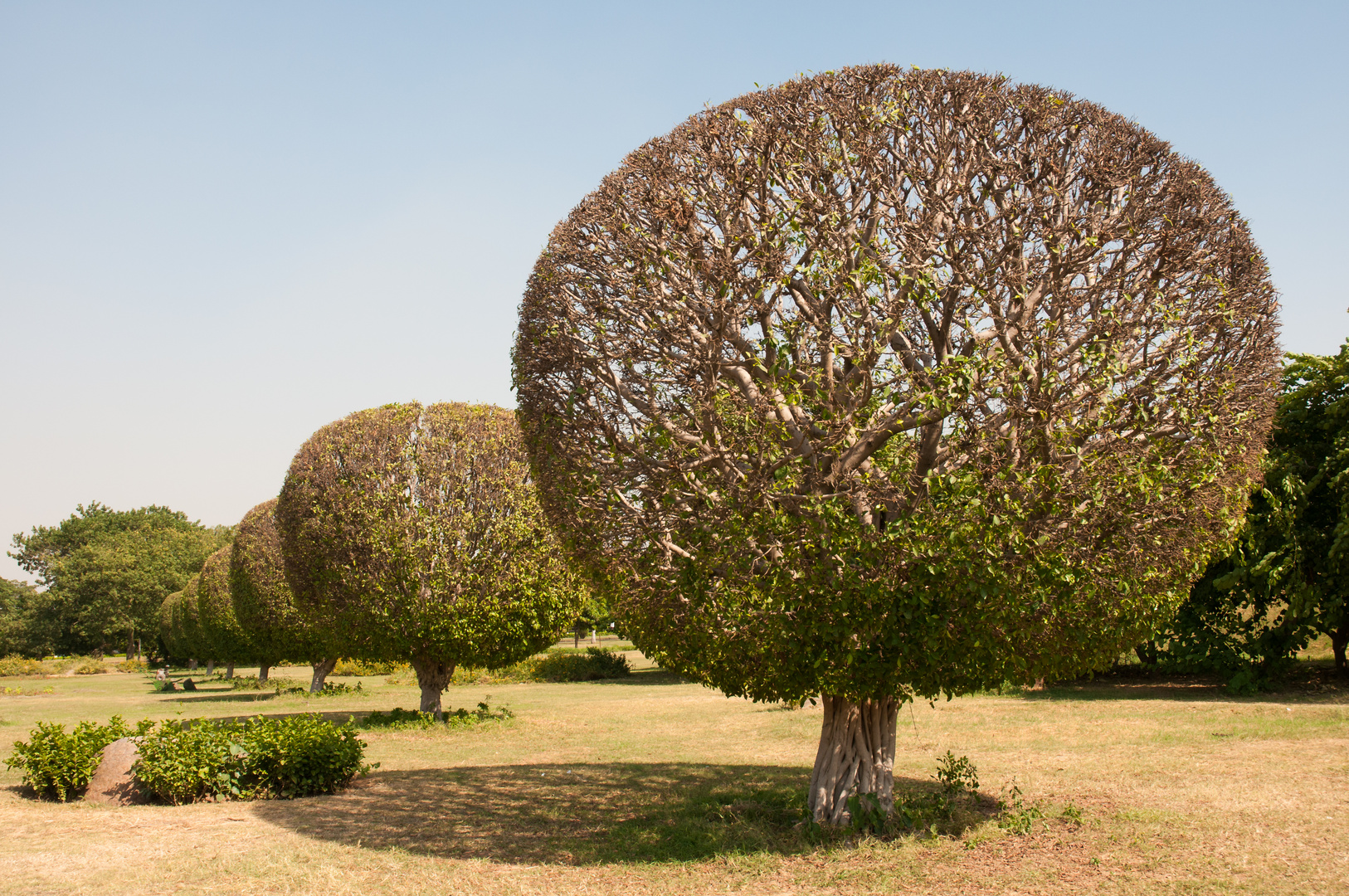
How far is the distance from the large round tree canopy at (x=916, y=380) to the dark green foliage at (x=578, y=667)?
29.9 metres

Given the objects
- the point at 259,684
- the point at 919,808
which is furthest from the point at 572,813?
the point at 259,684

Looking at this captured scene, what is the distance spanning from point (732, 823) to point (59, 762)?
9.35m

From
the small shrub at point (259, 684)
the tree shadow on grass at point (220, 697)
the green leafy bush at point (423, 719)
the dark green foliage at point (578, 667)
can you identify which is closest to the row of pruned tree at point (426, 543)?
the green leafy bush at point (423, 719)

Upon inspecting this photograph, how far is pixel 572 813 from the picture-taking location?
1072 cm

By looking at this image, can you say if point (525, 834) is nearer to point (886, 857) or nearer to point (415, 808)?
point (415, 808)

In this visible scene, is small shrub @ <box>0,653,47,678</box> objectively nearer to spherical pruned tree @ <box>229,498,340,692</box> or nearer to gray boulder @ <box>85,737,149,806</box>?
spherical pruned tree @ <box>229,498,340,692</box>

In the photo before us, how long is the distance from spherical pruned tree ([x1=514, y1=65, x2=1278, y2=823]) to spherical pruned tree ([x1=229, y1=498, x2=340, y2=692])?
22762 mm

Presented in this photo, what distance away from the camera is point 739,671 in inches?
328

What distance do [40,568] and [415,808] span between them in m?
94.5

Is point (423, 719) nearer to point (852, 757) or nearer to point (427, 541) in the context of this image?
point (427, 541)

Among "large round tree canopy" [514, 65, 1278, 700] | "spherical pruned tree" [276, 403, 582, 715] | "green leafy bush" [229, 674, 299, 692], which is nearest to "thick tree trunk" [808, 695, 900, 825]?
"large round tree canopy" [514, 65, 1278, 700]

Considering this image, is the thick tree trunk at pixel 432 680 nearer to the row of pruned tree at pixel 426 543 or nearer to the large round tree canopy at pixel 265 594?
the row of pruned tree at pixel 426 543

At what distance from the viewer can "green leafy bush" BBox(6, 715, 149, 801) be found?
466 inches

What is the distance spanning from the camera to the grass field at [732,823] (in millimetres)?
7598
